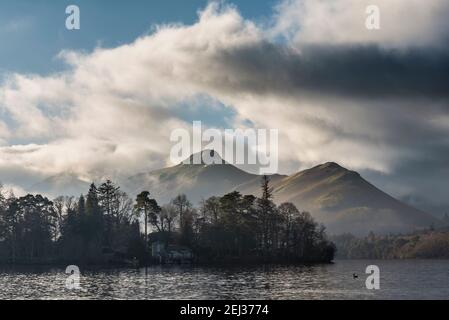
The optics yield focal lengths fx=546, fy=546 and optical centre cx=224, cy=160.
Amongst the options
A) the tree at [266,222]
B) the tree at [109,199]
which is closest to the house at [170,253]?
the tree at [109,199]

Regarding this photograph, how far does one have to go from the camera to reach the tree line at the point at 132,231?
576ft

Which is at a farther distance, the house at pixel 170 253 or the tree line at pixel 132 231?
the tree line at pixel 132 231

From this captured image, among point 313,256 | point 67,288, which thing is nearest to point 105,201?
point 313,256

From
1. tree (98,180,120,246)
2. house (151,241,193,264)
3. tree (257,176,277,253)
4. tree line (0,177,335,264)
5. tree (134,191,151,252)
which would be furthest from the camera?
tree (98,180,120,246)

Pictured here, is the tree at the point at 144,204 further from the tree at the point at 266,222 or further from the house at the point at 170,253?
the tree at the point at 266,222

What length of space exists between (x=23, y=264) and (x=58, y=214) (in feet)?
104

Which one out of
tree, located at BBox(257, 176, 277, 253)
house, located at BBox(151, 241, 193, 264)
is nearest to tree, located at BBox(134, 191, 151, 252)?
house, located at BBox(151, 241, 193, 264)

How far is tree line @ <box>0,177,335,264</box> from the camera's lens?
17562 cm

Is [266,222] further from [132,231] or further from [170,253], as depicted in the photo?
[132,231]

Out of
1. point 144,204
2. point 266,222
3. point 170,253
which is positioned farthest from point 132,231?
point 266,222

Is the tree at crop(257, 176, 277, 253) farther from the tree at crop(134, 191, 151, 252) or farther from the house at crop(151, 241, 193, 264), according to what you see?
the tree at crop(134, 191, 151, 252)
